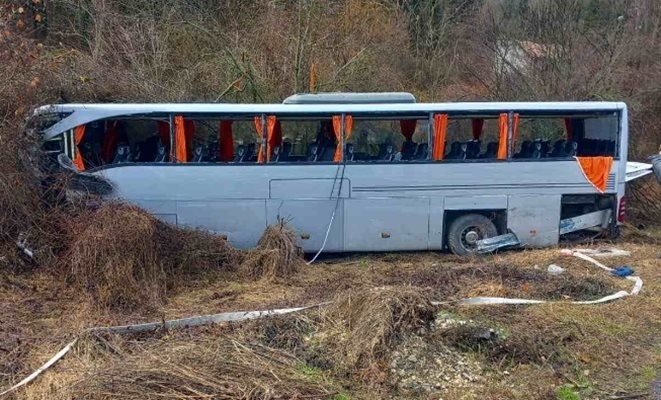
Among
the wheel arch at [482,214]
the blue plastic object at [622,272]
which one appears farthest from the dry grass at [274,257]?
the blue plastic object at [622,272]

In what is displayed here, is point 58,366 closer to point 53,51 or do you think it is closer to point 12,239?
point 12,239

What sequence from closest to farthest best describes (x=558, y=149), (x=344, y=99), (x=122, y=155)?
(x=122, y=155) → (x=344, y=99) → (x=558, y=149)

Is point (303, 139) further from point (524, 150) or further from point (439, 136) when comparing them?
point (524, 150)

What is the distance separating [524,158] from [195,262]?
5806mm

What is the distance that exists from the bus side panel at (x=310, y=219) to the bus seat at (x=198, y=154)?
1.30 metres

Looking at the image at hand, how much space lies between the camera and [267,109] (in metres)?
11.9

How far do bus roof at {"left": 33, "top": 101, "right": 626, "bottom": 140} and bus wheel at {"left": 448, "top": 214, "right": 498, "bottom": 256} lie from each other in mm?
1783

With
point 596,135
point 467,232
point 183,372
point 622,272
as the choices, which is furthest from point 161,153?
point 596,135

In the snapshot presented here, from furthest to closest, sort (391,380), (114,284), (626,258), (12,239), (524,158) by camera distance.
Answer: (524,158) < (626,258) < (12,239) < (114,284) < (391,380)

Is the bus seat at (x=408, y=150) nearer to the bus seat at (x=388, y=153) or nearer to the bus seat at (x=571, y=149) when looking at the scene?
the bus seat at (x=388, y=153)

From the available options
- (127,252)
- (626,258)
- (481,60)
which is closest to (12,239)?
(127,252)

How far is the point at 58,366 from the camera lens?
21.7 ft

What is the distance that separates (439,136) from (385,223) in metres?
1.67

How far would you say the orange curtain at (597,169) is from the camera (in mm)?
12555
